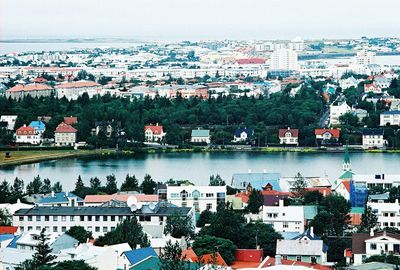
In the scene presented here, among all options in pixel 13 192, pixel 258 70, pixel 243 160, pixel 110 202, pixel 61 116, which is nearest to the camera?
pixel 110 202

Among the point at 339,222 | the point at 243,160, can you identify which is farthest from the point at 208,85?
the point at 339,222

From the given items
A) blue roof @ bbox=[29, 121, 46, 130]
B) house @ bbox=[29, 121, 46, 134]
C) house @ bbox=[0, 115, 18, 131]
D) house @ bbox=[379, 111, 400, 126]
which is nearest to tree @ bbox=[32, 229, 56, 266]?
house @ bbox=[29, 121, 46, 134]

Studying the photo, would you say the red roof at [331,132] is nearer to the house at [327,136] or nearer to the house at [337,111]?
the house at [327,136]

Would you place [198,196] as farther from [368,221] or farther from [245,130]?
[245,130]

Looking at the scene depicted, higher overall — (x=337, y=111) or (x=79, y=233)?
(x=337, y=111)

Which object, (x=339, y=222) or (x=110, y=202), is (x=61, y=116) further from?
(x=339, y=222)

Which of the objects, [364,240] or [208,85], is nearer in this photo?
[364,240]

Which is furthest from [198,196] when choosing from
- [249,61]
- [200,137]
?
[249,61]
